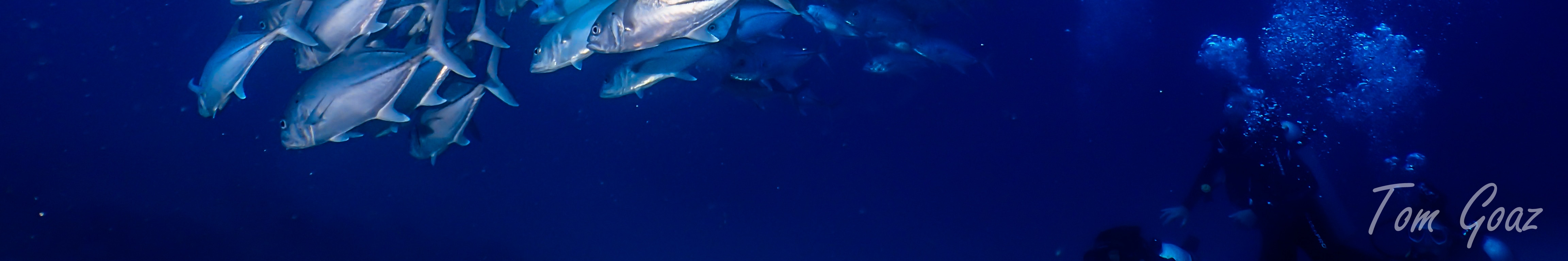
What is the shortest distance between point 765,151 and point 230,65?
44.0 feet

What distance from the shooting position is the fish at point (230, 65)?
3062mm

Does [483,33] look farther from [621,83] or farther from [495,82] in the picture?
[621,83]

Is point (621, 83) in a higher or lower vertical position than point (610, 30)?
lower

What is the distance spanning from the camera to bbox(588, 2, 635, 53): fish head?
9.83ft

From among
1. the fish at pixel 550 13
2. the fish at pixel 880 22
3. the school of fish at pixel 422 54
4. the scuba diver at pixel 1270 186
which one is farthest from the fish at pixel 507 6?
the scuba diver at pixel 1270 186

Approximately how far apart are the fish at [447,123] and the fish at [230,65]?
0.76 m

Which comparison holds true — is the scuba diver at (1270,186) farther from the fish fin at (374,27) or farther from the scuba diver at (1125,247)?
the fish fin at (374,27)

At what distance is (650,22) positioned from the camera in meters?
2.96

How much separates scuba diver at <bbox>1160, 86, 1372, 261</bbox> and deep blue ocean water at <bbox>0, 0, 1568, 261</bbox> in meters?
0.43

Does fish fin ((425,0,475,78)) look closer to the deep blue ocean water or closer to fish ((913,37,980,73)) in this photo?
the deep blue ocean water

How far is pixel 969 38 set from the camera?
41.6ft

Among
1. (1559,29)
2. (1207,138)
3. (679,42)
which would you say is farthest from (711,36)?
(1559,29)

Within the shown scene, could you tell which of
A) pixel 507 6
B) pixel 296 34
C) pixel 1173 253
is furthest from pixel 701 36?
pixel 1173 253

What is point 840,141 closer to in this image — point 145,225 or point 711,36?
point 145,225
